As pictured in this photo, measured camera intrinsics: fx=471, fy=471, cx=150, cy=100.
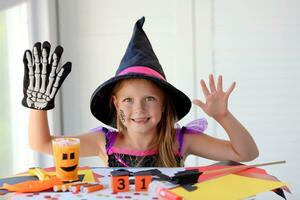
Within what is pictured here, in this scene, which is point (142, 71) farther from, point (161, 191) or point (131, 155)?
point (161, 191)

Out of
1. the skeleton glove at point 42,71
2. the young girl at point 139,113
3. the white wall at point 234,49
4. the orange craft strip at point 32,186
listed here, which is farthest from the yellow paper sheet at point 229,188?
the white wall at point 234,49

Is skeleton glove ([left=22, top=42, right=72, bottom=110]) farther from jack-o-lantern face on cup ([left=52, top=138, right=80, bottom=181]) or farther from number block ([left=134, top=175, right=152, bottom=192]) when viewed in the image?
number block ([left=134, top=175, right=152, bottom=192])

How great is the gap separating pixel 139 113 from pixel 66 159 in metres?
0.31

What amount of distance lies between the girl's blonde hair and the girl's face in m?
0.05

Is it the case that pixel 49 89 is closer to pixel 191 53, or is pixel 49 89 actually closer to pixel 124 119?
pixel 124 119

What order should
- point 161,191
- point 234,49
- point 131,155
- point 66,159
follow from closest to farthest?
point 161,191
point 66,159
point 131,155
point 234,49

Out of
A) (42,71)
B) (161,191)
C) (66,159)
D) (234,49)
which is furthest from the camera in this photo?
(234,49)

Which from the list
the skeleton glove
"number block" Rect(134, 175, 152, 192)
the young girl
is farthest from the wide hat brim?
"number block" Rect(134, 175, 152, 192)

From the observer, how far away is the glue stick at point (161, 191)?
0.80 m

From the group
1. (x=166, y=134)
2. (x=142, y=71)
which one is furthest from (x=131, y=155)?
(x=142, y=71)

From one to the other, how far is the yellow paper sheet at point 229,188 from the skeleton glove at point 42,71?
0.49 m

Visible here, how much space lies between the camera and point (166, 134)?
4.50 feet

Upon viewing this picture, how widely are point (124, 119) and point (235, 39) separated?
4.11 ft

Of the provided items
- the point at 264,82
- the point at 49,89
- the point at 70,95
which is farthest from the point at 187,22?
the point at 49,89
